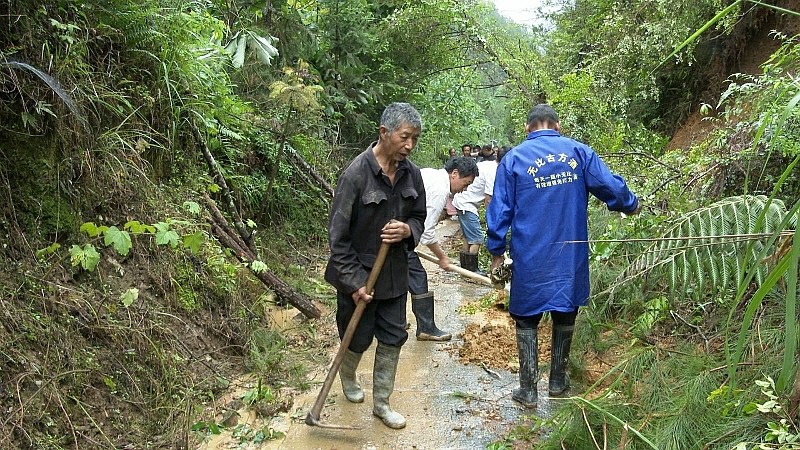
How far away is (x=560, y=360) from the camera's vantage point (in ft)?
13.1

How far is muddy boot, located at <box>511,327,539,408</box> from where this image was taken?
3.88 m

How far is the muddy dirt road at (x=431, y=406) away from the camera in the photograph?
11.6 ft

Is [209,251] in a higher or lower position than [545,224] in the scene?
lower

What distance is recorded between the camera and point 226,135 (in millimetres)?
6602

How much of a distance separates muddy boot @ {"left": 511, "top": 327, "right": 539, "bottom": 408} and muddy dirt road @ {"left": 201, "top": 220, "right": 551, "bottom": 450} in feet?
0.25

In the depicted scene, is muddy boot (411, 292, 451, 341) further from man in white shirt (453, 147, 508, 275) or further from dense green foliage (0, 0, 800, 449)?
man in white shirt (453, 147, 508, 275)

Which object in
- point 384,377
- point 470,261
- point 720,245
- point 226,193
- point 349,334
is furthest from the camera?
point 470,261

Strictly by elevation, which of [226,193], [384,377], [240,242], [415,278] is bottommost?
[384,377]

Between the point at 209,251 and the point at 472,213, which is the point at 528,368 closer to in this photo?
the point at 209,251

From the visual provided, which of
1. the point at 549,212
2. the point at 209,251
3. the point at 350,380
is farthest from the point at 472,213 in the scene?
the point at 350,380

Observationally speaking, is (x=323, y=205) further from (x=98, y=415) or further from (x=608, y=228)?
(x=98, y=415)

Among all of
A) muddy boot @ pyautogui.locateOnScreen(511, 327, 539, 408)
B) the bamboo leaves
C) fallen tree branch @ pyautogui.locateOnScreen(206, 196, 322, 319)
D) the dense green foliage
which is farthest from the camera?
the bamboo leaves

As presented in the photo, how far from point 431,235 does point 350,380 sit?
1.79 meters

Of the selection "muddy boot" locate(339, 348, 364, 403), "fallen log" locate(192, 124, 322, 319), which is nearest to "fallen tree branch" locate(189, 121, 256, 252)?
"fallen log" locate(192, 124, 322, 319)
